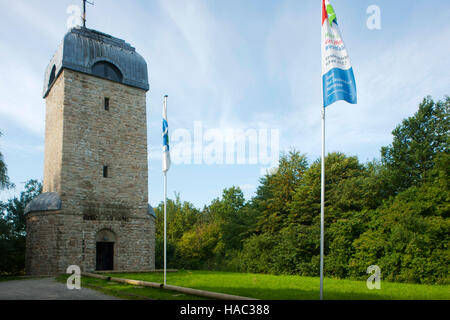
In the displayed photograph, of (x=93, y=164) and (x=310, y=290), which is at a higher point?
(x=93, y=164)

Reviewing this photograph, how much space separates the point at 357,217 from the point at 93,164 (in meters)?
14.2

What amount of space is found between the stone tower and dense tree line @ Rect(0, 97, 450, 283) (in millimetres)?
2789

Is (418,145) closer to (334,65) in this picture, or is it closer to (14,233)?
(334,65)

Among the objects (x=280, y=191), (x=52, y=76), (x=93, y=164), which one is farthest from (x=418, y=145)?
(x=52, y=76)

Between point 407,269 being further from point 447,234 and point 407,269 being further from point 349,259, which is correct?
point 349,259

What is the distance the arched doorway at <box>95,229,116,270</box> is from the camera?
19719mm

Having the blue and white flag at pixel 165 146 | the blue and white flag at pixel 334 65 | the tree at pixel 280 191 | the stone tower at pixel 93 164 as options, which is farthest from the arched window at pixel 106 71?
the blue and white flag at pixel 334 65

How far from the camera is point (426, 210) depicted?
16297 millimetres

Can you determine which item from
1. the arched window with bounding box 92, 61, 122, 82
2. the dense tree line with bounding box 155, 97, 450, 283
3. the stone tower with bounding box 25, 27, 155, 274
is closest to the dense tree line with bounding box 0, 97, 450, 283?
the dense tree line with bounding box 155, 97, 450, 283

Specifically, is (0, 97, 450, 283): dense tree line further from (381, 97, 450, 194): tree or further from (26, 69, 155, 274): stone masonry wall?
(26, 69, 155, 274): stone masonry wall

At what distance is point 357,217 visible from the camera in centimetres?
1900

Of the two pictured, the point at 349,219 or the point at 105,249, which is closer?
the point at 349,219

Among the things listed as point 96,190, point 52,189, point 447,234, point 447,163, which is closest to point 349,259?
point 447,234
